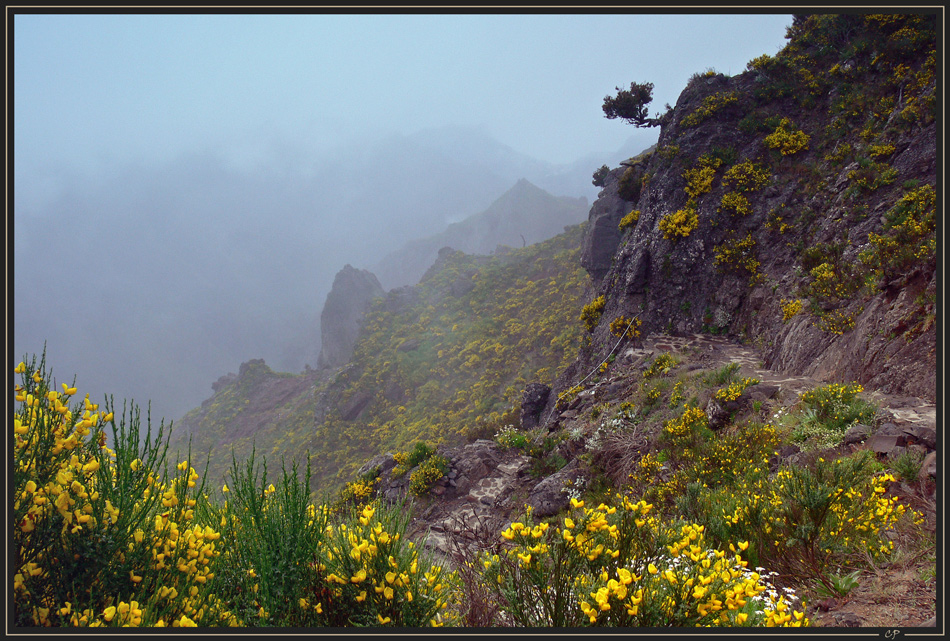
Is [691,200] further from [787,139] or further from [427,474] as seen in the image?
[427,474]

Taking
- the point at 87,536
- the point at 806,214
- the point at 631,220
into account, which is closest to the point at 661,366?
the point at 806,214

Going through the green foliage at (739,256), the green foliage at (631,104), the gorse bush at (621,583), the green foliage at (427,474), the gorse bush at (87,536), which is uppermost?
the green foliage at (631,104)

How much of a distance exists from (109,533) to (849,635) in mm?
4442

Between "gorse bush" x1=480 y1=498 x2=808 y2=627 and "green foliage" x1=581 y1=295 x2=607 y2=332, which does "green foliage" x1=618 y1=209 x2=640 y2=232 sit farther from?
"gorse bush" x1=480 y1=498 x2=808 y2=627

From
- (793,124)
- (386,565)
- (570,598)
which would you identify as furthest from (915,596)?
(793,124)

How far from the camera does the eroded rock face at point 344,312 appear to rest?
5738cm

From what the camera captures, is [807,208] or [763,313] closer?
[763,313]

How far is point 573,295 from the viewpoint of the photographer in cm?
3228

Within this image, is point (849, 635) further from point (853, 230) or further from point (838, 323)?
point (853, 230)

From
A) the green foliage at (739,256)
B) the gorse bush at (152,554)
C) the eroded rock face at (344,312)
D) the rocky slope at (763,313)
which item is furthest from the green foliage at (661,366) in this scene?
the eroded rock face at (344,312)

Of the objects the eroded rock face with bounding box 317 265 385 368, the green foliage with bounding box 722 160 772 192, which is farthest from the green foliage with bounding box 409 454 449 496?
the eroded rock face with bounding box 317 265 385 368

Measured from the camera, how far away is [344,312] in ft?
196

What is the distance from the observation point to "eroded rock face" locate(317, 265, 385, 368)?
5738 centimetres

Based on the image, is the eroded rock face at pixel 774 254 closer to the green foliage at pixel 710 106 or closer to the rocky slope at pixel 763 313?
the rocky slope at pixel 763 313
